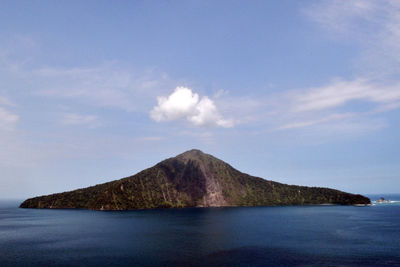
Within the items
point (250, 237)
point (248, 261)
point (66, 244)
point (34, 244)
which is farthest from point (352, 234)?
point (34, 244)

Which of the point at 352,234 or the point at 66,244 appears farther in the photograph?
the point at 352,234

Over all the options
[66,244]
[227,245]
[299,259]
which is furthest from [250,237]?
[66,244]

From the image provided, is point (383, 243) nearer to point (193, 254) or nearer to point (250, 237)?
point (250, 237)

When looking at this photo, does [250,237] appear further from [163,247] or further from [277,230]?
[163,247]

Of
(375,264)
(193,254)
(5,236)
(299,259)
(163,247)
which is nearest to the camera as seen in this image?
(375,264)

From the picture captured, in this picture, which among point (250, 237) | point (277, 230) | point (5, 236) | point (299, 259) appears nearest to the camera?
point (299, 259)

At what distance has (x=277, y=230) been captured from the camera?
17975 centimetres

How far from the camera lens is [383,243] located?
136750 mm

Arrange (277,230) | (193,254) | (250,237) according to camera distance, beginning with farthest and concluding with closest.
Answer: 1. (277,230)
2. (250,237)
3. (193,254)

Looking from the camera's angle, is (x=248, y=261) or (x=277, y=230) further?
(x=277, y=230)

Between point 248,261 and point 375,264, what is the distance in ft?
148

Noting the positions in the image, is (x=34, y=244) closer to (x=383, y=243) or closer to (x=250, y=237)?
(x=250, y=237)

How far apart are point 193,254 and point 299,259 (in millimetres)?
41771

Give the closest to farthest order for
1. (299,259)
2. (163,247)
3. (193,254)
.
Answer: (299,259)
(193,254)
(163,247)
